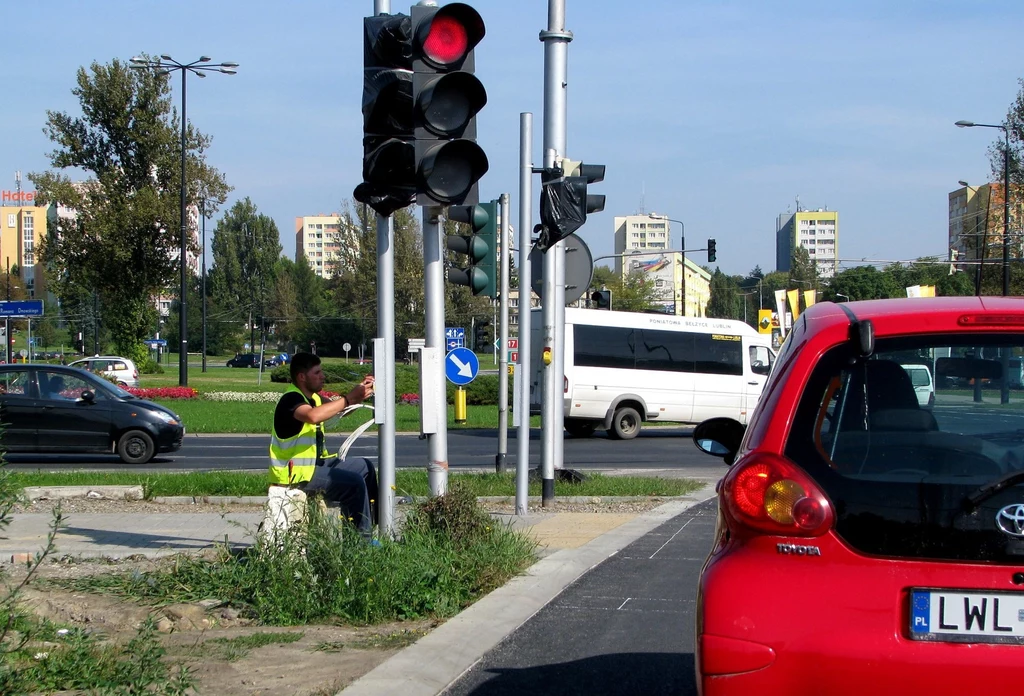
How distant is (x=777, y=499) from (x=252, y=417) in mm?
28831

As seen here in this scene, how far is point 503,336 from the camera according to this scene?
16.5 m

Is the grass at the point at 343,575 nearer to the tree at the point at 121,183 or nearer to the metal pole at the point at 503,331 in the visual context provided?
the metal pole at the point at 503,331

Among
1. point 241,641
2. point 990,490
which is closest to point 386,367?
point 241,641

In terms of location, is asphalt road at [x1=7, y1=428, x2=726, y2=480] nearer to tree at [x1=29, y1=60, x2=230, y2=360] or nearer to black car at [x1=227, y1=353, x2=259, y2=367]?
tree at [x1=29, y1=60, x2=230, y2=360]

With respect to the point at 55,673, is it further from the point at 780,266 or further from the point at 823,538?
the point at 780,266

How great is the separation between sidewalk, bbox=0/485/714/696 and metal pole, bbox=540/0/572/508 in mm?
1587

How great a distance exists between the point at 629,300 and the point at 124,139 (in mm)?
30220

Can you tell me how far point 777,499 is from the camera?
3076 mm

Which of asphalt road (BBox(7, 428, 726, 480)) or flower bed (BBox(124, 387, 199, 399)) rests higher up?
flower bed (BBox(124, 387, 199, 399))

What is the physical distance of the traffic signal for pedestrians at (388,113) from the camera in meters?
7.27

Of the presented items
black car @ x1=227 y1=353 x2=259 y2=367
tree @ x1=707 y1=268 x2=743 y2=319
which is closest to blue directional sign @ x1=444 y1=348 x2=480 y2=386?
black car @ x1=227 y1=353 x2=259 y2=367

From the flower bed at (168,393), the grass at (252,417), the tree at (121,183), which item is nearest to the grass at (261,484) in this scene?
the grass at (252,417)

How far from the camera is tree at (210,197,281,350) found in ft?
385

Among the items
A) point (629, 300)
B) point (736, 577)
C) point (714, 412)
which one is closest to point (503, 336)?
point (714, 412)
